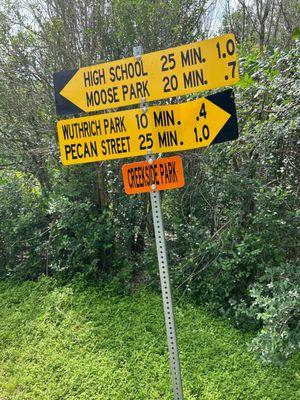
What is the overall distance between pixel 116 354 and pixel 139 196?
2190mm

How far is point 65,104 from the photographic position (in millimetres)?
2705

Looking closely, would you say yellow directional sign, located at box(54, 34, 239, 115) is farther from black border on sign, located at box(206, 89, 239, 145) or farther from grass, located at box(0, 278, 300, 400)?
grass, located at box(0, 278, 300, 400)

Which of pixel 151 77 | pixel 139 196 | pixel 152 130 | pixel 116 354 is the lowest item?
pixel 116 354

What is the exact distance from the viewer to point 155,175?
251 cm

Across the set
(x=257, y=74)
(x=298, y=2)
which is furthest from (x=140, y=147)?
(x=298, y=2)

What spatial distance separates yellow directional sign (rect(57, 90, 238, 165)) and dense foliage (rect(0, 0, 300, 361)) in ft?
4.40

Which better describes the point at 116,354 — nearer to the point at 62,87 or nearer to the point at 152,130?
the point at 152,130

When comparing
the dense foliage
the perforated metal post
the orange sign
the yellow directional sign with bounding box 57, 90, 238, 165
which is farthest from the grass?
the yellow directional sign with bounding box 57, 90, 238, 165

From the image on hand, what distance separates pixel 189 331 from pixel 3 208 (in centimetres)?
335

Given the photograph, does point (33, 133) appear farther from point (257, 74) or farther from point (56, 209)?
point (257, 74)

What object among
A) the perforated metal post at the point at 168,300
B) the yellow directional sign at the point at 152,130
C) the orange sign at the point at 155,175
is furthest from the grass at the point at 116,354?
the yellow directional sign at the point at 152,130

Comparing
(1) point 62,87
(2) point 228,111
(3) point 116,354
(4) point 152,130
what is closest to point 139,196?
(3) point 116,354

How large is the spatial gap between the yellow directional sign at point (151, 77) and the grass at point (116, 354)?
235cm

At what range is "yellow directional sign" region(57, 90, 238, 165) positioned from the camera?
236 centimetres
